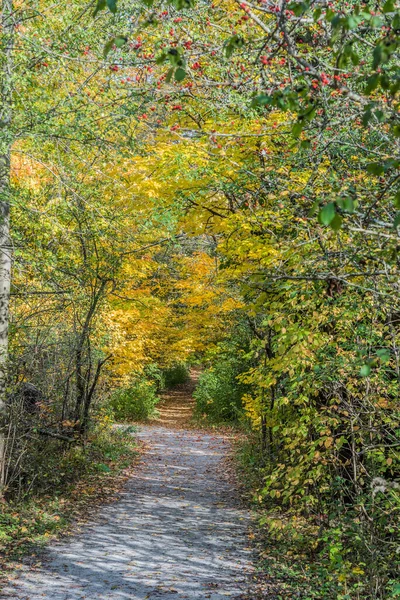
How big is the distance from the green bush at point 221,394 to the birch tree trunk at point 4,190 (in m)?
10.6

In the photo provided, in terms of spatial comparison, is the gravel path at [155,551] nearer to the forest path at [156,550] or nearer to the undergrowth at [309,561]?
the forest path at [156,550]

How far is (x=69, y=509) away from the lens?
862 centimetres

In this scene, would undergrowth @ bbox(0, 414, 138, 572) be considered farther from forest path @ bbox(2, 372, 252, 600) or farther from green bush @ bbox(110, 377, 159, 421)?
green bush @ bbox(110, 377, 159, 421)

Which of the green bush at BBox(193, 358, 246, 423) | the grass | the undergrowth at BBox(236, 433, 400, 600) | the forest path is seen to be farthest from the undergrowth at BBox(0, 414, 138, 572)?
the green bush at BBox(193, 358, 246, 423)

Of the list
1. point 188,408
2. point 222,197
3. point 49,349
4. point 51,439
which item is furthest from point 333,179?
point 188,408

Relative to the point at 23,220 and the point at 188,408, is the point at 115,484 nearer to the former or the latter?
the point at 23,220

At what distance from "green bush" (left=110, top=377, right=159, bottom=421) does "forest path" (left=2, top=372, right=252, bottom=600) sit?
9.54 metres

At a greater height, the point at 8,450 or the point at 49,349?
the point at 49,349

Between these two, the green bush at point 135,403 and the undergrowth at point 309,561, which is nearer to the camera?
the undergrowth at point 309,561

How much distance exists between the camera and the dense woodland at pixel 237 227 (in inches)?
187

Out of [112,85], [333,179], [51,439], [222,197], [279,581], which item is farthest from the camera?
[51,439]

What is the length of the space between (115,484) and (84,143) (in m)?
6.34

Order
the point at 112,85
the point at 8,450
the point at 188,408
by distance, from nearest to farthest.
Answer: the point at 112,85 → the point at 8,450 → the point at 188,408

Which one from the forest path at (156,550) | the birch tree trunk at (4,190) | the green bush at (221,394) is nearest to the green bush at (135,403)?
the green bush at (221,394)
